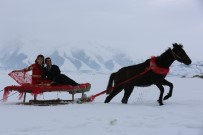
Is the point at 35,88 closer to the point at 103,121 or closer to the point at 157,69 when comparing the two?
the point at 157,69

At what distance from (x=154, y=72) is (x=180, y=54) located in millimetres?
842

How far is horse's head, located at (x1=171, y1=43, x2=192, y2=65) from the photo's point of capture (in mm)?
9766

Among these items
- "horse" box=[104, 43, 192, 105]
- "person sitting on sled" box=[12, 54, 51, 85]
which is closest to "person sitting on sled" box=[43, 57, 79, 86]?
"person sitting on sled" box=[12, 54, 51, 85]

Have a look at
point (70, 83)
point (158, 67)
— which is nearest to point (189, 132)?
point (158, 67)

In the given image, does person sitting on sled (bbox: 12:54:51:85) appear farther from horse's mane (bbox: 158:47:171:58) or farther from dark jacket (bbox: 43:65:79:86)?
horse's mane (bbox: 158:47:171:58)

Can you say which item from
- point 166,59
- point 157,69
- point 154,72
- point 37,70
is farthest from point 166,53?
point 37,70

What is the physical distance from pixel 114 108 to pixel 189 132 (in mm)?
3139

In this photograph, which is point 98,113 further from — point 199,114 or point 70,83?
point 70,83

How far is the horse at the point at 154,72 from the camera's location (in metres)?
9.81

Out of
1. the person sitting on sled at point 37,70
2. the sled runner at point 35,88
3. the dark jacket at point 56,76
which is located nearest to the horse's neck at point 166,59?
the sled runner at point 35,88

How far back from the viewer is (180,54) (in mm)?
9789

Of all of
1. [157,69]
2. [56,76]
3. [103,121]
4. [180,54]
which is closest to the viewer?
[103,121]

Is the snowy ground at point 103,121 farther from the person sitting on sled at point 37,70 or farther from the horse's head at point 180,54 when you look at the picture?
the person sitting on sled at point 37,70

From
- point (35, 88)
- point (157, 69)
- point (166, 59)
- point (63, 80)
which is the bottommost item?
point (35, 88)
